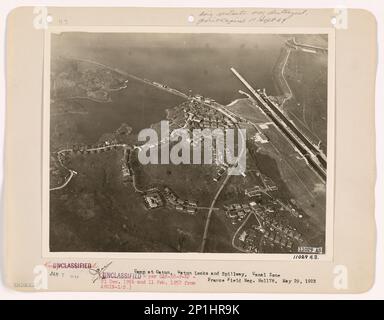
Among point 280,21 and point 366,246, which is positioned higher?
point 280,21

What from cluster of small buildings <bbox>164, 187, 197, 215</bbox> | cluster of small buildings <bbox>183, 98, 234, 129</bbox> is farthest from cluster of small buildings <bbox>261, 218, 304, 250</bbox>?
cluster of small buildings <bbox>183, 98, 234, 129</bbox>

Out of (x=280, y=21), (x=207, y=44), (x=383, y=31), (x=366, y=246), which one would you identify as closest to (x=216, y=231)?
(x=366, y=246)

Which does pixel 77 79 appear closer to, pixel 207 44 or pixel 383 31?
pixel 207 44

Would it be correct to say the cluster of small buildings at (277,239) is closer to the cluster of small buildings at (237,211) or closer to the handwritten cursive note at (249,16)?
the cluster of small buildings at (237,211)

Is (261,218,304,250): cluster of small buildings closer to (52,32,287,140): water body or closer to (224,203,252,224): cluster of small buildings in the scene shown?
(224,203,252,224): cluster of small buildings

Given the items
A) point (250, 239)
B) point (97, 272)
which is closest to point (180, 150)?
point (250, 239)

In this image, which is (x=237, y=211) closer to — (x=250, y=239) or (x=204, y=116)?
(x=250, y=239)
